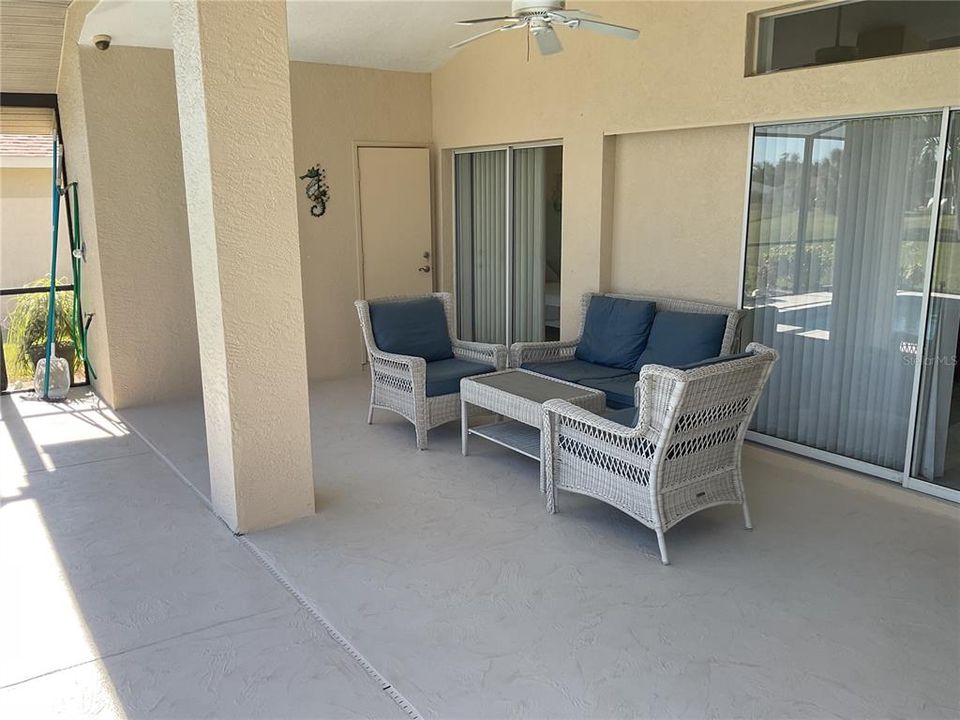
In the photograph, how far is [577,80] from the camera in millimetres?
5652

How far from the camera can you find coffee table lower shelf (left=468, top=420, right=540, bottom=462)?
446 cm

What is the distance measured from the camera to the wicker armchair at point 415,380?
4996 mm

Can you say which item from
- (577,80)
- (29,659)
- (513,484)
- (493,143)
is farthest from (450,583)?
(493,143)

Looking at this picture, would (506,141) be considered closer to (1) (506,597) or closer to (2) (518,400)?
(2) (518,400)

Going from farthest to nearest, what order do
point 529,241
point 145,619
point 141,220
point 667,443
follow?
point 529,241 < point 141,220 < point 667,443 < point 145,619

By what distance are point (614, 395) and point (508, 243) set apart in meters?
2.55

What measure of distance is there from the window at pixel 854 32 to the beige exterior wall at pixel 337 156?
3451 mm

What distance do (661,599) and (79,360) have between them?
5.75 metres

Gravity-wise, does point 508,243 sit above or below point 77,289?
above

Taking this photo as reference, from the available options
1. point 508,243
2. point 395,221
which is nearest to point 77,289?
point 395,221

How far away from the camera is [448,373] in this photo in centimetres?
521

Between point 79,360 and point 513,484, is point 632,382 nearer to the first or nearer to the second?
point 513,484

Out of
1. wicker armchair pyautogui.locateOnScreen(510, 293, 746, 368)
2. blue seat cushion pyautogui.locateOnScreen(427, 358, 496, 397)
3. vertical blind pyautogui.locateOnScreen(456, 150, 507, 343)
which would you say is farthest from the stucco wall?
wicker armchair pyautogui.locateOnScreen(510, 293, 746, 368)

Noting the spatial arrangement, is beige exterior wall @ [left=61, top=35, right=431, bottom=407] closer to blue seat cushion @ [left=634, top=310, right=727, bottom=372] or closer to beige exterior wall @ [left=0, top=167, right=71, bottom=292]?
beige exterior wall @ [left=0, top=167, right=71, bottom=292]
